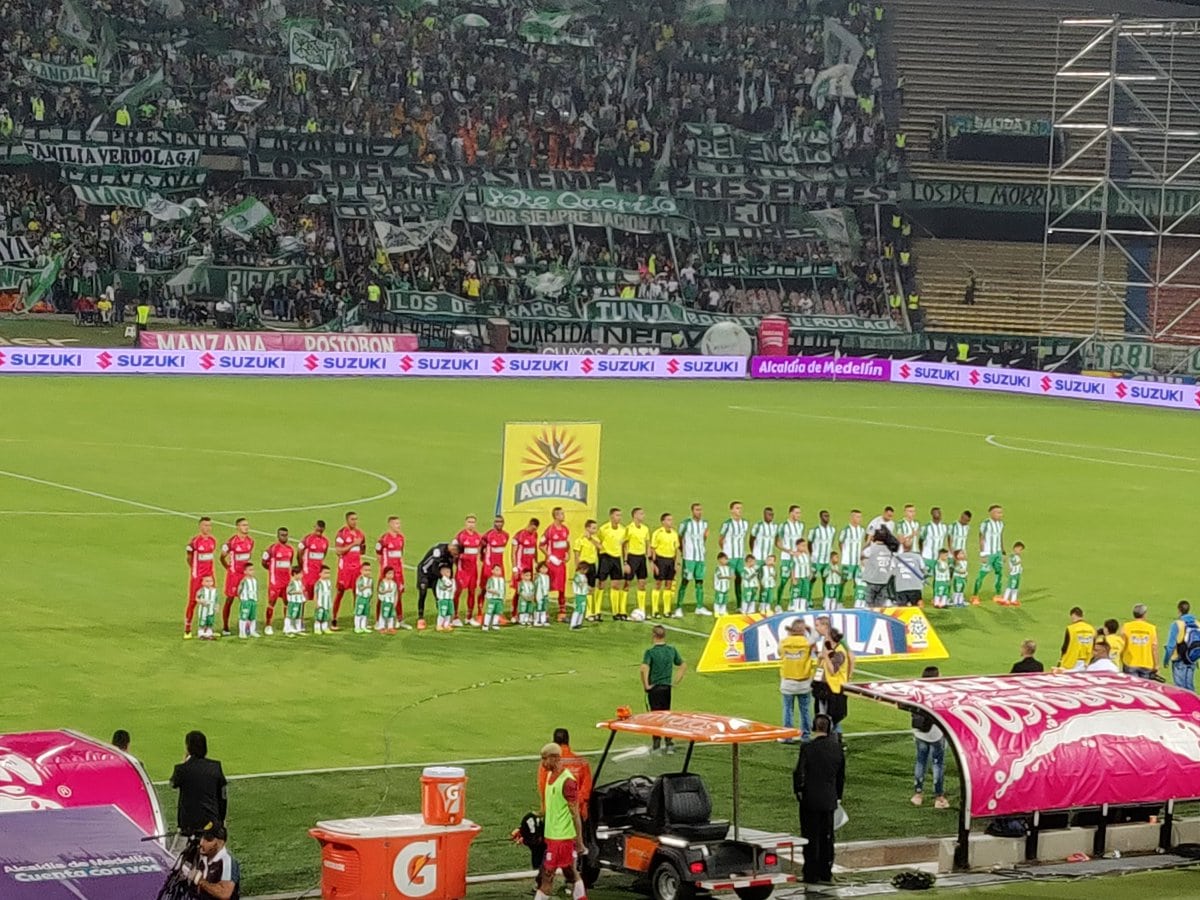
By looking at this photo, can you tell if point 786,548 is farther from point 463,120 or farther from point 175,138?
point 463,120

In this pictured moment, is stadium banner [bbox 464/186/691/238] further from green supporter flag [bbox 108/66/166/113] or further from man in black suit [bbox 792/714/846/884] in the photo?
man in black suit [bbox 792/714/846/884]

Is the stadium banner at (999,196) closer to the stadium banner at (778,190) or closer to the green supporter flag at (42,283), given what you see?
the stadium banner at (778,190)

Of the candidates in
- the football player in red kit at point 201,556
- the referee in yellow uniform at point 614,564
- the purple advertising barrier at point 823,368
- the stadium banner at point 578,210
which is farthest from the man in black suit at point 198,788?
the stadium banner at point 578,210

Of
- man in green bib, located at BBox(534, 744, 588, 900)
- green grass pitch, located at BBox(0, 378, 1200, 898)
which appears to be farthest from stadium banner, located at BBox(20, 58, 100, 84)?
man in green bib, located at BBox(534, 744, 588, 900)

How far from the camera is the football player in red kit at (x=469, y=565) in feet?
86.1

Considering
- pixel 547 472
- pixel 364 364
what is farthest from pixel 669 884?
pixel 364 364

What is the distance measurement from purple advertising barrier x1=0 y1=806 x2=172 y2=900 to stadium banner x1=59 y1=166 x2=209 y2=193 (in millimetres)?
55072

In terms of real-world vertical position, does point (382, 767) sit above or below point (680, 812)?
below

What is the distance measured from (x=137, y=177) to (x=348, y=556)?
1630 inches

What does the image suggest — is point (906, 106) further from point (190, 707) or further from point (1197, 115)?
point (190, 707)

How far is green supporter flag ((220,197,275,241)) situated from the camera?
6488 centimetres

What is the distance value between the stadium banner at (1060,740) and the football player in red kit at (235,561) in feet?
34.0

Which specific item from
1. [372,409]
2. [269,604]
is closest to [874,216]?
[372,409]

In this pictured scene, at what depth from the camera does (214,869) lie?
493 inches
